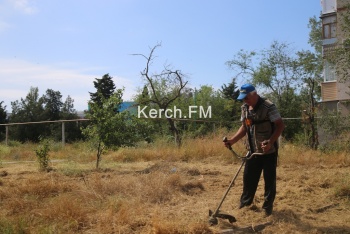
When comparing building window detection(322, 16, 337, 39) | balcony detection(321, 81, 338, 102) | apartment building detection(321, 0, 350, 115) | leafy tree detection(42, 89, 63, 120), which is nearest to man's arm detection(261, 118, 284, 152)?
apartment building detection(321, 0, 350, 115)

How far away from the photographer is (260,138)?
4.80 meters

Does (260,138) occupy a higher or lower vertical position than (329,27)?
lower

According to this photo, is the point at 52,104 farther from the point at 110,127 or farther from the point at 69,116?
the point at 110,127

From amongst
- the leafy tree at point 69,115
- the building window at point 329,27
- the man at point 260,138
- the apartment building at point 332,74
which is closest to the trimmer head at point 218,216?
the man at point 260,138

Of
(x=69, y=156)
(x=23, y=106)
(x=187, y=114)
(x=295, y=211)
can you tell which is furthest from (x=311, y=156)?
(x=23, y=106)

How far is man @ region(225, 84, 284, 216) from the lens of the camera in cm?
460

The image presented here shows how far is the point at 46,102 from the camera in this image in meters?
29.3

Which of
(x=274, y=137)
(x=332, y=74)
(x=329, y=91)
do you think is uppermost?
(x=332, y=74)

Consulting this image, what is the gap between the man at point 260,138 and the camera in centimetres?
460

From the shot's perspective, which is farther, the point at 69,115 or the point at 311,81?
the point at 69,115

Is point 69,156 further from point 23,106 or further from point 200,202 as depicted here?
point 23,106

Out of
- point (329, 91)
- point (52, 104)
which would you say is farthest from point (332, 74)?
point (52, 104)

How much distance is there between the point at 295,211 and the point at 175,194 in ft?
6.23

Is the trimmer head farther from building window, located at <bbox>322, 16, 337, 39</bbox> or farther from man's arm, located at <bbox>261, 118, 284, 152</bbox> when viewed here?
building window, located at <bbox>322, 16, 337, 39</bbox>
